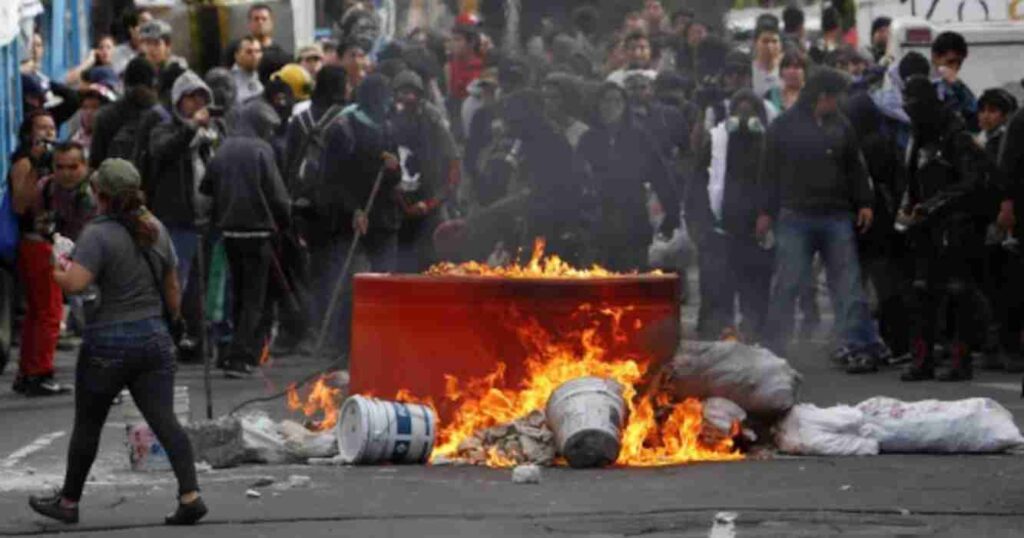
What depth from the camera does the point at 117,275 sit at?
1205 cm

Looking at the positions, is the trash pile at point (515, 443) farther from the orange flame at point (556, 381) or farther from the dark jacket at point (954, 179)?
the dark jacket at point (954, 179)

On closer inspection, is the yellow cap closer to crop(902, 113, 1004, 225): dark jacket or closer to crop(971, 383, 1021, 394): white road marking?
crop(902, 113, 1004, 225): dark jacket

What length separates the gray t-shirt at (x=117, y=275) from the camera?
39.4 feet

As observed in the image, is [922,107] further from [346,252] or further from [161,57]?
[161,57]

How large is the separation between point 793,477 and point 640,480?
69 centimetres

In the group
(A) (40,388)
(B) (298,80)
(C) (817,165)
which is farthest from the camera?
(B) (298,80)

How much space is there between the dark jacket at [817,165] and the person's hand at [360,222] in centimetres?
265

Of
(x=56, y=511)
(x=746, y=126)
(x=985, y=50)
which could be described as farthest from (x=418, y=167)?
(x=56, y=511)

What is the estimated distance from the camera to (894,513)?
11852 millimetres

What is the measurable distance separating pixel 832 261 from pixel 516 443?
5.78m

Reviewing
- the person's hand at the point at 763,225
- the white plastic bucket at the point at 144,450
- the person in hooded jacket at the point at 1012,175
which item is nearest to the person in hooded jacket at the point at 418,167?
the person's hand at the point at 763,225

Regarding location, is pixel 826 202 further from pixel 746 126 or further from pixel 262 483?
pixel 262 483

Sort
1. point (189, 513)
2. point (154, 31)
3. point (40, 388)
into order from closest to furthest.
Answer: point (189, 513)
point (40, 388)
point (154, 31)

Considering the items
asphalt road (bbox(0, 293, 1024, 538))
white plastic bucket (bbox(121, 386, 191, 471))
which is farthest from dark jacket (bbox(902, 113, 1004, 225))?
white plastic bucket (bbox(121, 386, 191, 471))
